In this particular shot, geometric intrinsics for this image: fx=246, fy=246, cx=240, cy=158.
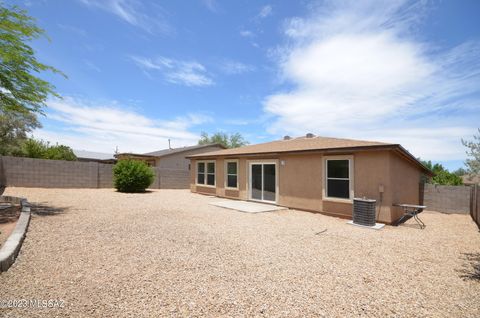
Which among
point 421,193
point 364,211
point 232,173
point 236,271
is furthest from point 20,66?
point 421,193

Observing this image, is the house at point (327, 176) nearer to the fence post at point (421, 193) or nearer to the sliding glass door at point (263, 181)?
the sliding glass door at point (263, 181)

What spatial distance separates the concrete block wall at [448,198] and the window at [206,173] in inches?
483

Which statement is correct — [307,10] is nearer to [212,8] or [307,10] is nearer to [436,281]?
[212,8]

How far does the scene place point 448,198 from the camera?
12555mm

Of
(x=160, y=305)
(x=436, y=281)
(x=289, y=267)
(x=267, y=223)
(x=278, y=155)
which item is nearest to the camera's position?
(x=160, y=305)

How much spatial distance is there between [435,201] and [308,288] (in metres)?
13.3

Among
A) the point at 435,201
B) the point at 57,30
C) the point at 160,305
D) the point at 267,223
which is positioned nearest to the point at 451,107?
the point at 435,201

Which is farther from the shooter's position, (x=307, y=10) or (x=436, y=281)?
(x=307, y=10)

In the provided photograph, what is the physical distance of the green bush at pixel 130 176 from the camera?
16.3m

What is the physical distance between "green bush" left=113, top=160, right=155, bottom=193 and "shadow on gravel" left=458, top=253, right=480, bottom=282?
52.9 ft

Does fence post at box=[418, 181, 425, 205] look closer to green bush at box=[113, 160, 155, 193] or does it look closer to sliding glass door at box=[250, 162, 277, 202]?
sliding glass door at box=[250, 162, 277, 202]

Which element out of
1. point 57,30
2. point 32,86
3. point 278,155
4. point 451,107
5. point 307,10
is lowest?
point 278,155

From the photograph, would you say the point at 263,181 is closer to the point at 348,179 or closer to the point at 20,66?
the point at 348,179

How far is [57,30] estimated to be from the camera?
32.0ft
